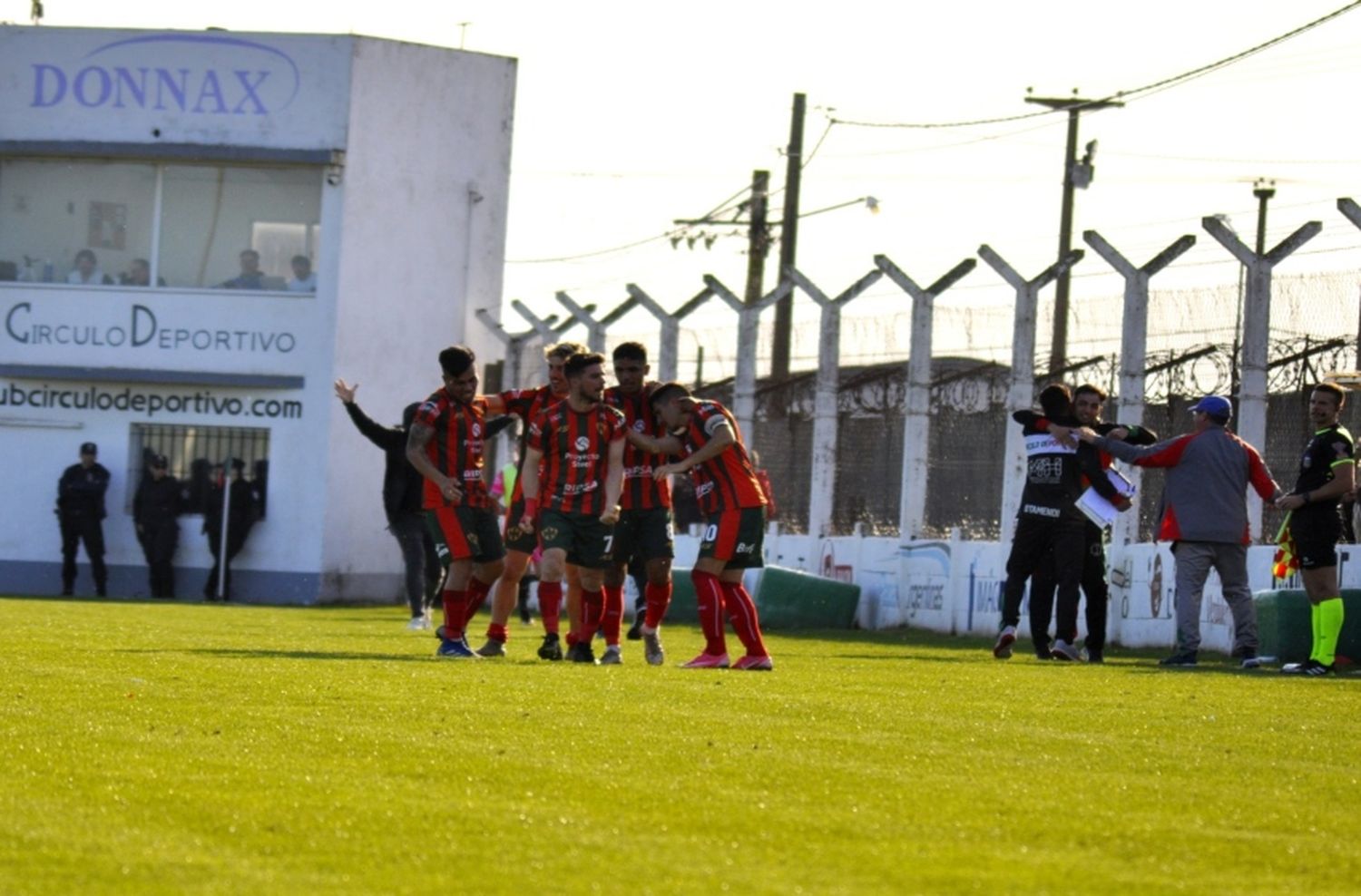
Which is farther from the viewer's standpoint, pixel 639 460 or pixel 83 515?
pixel 83 515

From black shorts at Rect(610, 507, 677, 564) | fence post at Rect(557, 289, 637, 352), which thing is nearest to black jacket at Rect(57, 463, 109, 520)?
fence post at Rect(557, 289, 637, 352)

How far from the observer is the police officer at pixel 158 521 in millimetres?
30094

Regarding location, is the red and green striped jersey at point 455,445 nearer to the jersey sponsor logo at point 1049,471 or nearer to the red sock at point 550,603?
the red sock at point 550,603

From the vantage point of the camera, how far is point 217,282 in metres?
31.8

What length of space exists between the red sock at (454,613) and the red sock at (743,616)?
153 centimetres

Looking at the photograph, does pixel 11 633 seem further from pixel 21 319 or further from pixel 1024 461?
pixel 21 319

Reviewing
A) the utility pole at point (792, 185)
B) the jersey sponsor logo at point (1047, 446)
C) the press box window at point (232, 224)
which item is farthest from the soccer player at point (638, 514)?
the utility pole at point (792, 185)

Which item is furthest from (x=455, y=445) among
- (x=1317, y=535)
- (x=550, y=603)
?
(x=1317, y=535)

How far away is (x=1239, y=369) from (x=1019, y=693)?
8098 millimetres

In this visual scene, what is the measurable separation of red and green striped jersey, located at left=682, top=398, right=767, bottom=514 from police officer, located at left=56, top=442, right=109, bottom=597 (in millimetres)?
18057

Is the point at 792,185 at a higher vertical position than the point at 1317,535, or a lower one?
higher

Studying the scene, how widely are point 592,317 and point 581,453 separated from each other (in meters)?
14.2

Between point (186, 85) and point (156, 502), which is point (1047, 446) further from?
point (186, 85)

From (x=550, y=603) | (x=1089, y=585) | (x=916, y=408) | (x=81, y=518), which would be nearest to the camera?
(x=550, y=603)
